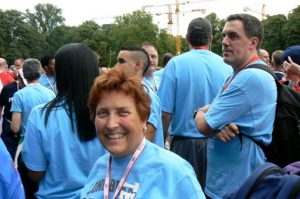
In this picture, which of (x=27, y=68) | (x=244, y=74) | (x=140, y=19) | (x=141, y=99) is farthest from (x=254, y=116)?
(x=140, y=19)

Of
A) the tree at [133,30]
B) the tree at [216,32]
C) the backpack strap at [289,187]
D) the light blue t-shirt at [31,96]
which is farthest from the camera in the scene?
the tree at [133,30]

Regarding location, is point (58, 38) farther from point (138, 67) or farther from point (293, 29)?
point (138, 67)

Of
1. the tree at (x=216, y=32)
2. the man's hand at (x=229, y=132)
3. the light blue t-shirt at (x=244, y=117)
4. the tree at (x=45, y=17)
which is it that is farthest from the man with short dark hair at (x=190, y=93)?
the tree at (x=45, y=17)

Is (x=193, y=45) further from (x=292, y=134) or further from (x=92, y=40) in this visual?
(x=92, y=40)

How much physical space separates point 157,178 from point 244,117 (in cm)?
129

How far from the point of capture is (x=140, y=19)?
96438 mm

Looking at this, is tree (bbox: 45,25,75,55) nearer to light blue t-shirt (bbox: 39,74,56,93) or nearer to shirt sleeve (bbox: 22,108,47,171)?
light blue t-shirt (bbox: 39,74,56,93)

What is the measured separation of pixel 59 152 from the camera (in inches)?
112

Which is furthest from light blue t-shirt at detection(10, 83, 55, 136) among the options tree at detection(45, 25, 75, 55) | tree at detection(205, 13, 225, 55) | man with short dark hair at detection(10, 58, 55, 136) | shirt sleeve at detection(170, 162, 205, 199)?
tree at detection(45, 25, 75, 55)

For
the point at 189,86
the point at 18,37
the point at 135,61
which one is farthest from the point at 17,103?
the point at 18,37

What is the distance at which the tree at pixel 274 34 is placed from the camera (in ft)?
225

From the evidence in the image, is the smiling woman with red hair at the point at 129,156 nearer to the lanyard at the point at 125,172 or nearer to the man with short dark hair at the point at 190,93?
the lanyard at the point at 125,172

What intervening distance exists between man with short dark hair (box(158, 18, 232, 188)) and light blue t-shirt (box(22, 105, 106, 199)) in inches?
66.9

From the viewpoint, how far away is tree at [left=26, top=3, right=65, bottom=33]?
390 ft
